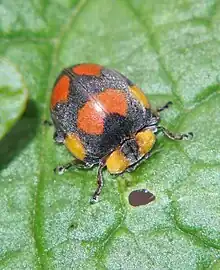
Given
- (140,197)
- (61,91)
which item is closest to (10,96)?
(61,91)

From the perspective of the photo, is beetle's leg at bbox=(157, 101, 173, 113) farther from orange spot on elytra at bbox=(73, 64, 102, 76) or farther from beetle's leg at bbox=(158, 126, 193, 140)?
orange spot on elytra at bbox=(73, 64, 102, 76)

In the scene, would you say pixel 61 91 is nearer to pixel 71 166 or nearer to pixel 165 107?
pixel 71 166

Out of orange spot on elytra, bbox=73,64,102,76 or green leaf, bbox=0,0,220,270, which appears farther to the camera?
orange spot on elytra, bbox=73,64,102,76

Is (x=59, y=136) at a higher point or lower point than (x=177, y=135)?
higher

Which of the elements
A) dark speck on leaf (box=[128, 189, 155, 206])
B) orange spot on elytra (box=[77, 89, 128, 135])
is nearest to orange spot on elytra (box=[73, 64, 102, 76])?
orange spot on elytra (box=[77, 89, 128, 135])

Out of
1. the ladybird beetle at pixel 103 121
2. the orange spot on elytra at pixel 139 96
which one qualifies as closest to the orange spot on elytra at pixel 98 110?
the ladybird beetle at pixel 103 121

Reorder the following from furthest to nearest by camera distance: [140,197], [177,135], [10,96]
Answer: [177,135] < [140,197] < [10,96]

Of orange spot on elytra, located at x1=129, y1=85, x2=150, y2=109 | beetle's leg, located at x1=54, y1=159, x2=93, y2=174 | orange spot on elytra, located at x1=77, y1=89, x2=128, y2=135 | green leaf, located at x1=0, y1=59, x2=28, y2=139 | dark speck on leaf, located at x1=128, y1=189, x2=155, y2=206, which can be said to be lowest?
dark speck on leaf, located at x1=128, y1=189, x2=155, y2=206
